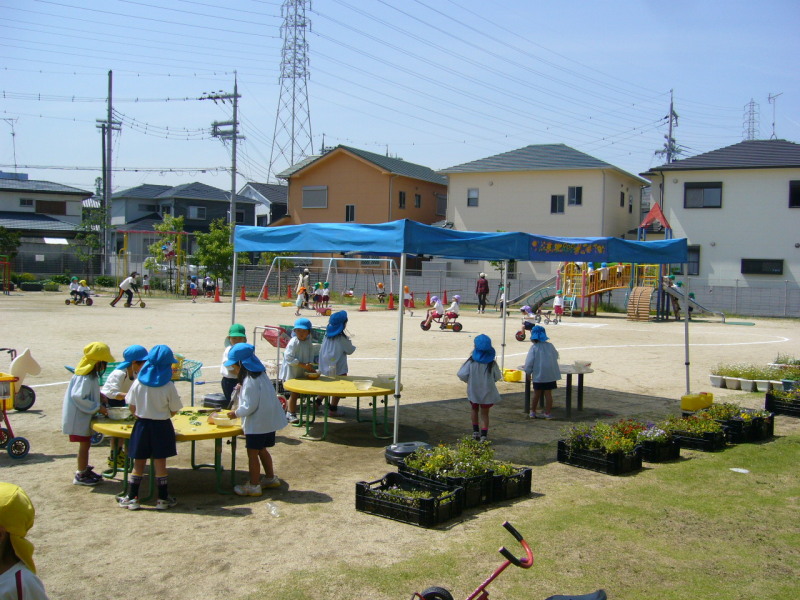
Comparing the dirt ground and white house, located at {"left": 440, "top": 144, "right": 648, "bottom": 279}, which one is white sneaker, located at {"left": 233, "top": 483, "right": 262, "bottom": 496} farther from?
white house, located at {"left": 440, "top": 144, "right": 648, "bottom": 279}

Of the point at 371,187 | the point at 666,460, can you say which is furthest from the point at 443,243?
the point at 371,187

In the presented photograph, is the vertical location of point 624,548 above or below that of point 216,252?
below

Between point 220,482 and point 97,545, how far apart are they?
1.62 meters

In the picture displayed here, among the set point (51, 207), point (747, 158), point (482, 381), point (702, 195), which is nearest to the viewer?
point (482, 381)

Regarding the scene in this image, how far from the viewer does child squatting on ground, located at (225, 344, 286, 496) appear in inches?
269

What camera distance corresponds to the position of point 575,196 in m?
43.6

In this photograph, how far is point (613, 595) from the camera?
475 centimetres

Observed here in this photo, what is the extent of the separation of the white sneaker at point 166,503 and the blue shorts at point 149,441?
40cm

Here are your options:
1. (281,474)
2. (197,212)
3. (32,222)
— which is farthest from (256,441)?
(197,212)

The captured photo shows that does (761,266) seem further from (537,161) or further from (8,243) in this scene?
(8,243)

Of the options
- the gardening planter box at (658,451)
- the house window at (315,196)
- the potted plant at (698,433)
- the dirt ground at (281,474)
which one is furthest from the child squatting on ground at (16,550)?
the house window at (315,196)

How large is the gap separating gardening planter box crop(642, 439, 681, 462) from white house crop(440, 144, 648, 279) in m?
34.4

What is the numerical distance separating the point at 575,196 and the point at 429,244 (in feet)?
120

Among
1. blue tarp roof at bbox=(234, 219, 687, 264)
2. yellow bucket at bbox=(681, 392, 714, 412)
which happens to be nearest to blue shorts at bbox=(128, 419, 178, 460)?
blue tarp roof at bbox=(234, 219, 687, 264)
